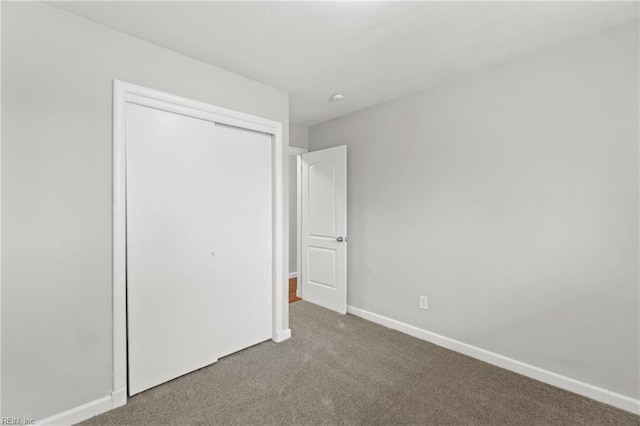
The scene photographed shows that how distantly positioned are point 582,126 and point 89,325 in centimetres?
348

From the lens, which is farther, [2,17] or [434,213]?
[434,213]

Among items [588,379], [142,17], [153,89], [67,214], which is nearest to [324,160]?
[153,89]

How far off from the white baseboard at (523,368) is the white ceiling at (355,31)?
238 centimetres

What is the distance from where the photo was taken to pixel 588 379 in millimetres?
2023

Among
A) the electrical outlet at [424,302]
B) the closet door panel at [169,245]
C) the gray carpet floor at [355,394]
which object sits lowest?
the gray carpet floor at [355,394]

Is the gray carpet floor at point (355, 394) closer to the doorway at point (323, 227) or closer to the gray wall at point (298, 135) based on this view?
the doorway at point (323, 227)

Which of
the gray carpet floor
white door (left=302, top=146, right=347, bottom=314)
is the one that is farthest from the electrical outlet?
white door (left=302, top=146, right=347, bottom=314)

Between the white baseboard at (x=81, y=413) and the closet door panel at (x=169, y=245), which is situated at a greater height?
the closet door panel at (x=169, y=245)

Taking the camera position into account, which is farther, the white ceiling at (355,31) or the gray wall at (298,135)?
the gray wall at (298,135)

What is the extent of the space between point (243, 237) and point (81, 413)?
1.53m

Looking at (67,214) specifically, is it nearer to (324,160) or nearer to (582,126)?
(324,160)

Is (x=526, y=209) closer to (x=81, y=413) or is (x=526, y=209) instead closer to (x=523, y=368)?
(x=523, y=368)

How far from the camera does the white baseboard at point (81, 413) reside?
1.70 m

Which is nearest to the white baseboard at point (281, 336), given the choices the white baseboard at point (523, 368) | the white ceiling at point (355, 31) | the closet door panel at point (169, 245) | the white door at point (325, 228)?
→ the closet door panel at point (169, 245)
